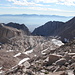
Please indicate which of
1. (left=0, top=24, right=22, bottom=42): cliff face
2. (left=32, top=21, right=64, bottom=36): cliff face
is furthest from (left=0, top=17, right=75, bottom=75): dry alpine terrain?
(left=32, top=21, right=64, bottom=36): cliff face

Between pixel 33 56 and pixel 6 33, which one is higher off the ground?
pixel 6 33

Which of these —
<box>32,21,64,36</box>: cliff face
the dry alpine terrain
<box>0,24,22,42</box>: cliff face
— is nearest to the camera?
the dry alpine terrain

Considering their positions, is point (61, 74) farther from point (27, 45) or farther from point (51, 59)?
point (27, 45)

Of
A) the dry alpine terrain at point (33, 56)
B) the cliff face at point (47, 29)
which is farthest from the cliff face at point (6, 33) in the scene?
the cliff face at point (47, 29)

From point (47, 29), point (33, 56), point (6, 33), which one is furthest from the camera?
point (47, 29)

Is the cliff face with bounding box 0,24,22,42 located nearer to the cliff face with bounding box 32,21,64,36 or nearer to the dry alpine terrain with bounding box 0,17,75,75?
the dry alpine terrain with bounding box 0,17,75,75

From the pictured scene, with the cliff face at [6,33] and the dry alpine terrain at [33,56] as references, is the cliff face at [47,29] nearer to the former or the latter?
the dry alpine terrain at [33,56]

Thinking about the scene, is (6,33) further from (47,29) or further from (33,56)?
(47,29)

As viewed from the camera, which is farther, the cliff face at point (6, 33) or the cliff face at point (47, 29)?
the cliff face at point (47, 29)

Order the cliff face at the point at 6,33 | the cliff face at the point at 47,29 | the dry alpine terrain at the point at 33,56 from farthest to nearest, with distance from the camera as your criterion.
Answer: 1. the cliff face at the point at 47,29
2. the cliff face at the point at 6,33
3. the dry alpine terrain at the point at 33,56

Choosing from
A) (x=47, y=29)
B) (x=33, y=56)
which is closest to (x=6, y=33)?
(x=33, y=56)

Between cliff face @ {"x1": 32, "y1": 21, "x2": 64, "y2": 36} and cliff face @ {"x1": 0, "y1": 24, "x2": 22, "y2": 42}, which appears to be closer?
cliff face @ {"x1": 0, "y1": 24, "x2": 22, "y2": 42}

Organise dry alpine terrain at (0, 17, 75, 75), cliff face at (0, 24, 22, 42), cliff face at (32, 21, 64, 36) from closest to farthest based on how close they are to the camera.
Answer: dry alpine terrain at (0, 17, 75, 75), cliff face at (0, 24, 22, 42), cliff face at (32, 21, 64, 36)
